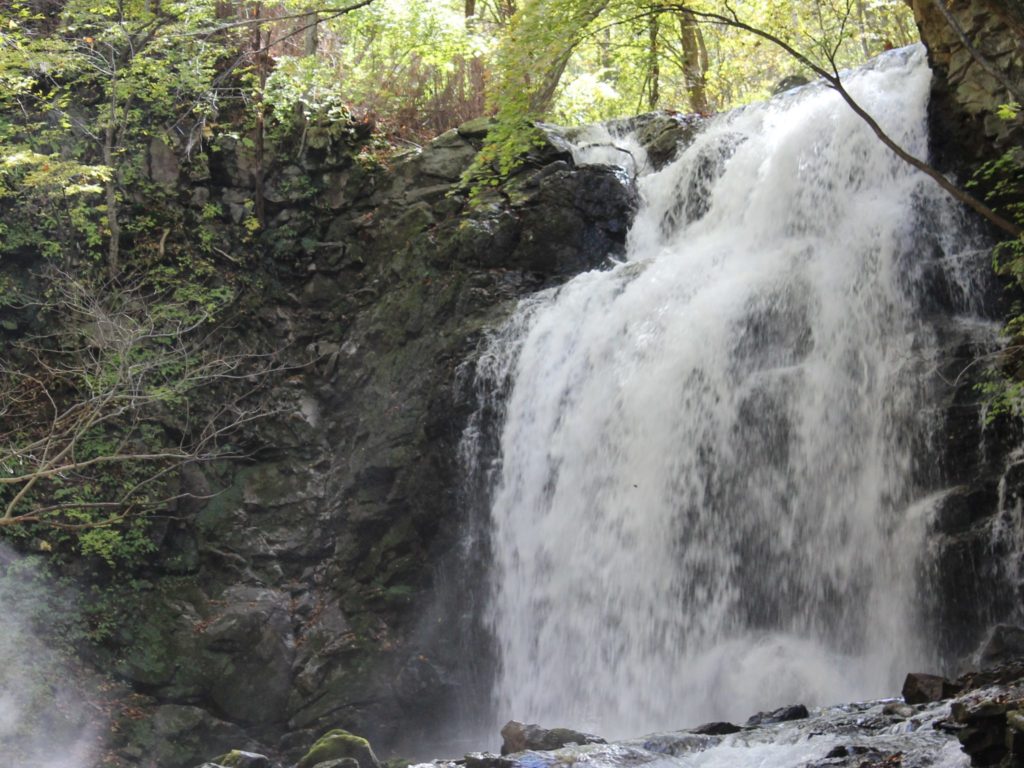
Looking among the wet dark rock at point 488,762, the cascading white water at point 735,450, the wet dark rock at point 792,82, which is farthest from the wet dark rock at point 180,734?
the wet dark rock at point 792,82

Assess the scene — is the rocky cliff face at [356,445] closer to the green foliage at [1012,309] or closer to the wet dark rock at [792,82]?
the green foliage at [1012,309]

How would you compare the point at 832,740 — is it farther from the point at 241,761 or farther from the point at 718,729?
the point at 241,761

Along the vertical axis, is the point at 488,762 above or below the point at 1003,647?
below

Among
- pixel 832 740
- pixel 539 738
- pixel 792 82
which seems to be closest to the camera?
pixel 832 740

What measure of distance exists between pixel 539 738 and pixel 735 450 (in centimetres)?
346

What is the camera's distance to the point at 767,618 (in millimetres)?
8414

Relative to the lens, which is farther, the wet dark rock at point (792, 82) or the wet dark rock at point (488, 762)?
the wet dark rock at point (792, 82)

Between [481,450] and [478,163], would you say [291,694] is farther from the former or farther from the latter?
[478,163]

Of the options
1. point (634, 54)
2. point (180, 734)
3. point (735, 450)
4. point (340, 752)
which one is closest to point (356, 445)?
point (180, 734)

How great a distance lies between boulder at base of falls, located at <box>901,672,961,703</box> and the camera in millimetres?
6086

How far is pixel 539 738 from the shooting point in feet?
23.1

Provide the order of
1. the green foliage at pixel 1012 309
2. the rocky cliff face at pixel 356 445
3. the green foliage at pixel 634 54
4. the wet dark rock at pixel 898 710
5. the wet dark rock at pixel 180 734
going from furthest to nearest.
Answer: the rocky cliff face at pixel 356 445 → the wet dark rock at pixel 180 734 → the green foliage at pixel 634 54 → the green foliage at pixel 1012 309 → the wet dark rock at pixel 898 710

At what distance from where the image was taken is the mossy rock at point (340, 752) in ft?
22.5

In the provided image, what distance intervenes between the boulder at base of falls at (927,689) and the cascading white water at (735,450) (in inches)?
44.4
